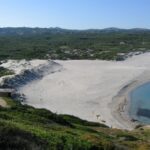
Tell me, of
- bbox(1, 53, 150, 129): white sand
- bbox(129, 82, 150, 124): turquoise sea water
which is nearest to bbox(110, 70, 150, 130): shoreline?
bbox(1, 53, 150, 129): white sand

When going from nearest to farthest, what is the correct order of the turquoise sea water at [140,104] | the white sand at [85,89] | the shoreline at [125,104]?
the shoreline at [125,104]
the turquoise sea water at [140,104]
the white sand at [85,89]

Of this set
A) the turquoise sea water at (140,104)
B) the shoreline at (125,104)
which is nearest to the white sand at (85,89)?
the shoreline at (125,104)

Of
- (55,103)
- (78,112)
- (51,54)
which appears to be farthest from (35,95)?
(51,54)

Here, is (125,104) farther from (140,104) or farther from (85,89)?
(85,89)

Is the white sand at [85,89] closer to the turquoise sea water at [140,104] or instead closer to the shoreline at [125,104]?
the shoreline at [125,104]

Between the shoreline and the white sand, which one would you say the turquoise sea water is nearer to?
the shoreline

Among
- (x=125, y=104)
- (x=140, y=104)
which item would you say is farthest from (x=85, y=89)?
(x=140, y=104)
